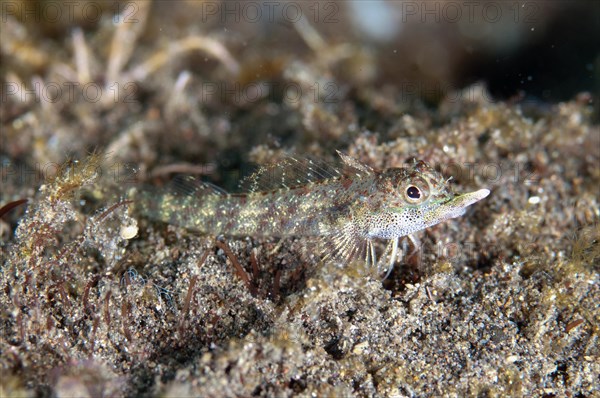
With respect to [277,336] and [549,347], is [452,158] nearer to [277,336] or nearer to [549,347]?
[549,347]

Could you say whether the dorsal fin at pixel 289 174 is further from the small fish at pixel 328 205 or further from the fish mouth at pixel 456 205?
the fish mouth at pixel 456 205

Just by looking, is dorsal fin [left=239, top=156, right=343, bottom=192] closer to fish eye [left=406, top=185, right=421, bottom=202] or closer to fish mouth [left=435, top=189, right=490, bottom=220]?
fish eye [left=406, top=185, right=421, bottom=202]

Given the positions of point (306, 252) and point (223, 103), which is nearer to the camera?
point (306, 252)

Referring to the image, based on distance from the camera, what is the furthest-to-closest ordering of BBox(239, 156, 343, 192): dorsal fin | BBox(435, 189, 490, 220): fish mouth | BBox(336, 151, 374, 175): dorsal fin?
BBox(239, 156, 343, 192): dorsal fin < BBox(336, 151, 374, 175): dorsal fin < BBox(435, 189, 490, 220): fish mouth

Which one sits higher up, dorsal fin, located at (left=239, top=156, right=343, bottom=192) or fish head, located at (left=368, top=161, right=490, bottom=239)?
dorsal fin, located at (left=239, top=156, right=343, bottom=192)

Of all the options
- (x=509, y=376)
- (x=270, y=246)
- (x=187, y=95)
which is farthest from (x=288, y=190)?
(x=187, y=95)

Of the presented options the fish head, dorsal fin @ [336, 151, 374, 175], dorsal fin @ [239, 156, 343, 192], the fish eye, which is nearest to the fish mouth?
the fish head

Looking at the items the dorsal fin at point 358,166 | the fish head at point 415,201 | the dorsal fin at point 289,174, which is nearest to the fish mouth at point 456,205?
the fish head at point 415,201

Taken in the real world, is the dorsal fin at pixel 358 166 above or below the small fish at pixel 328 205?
above

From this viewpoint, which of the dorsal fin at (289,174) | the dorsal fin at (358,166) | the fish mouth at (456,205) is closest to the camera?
the fish mouth at (456,205)
